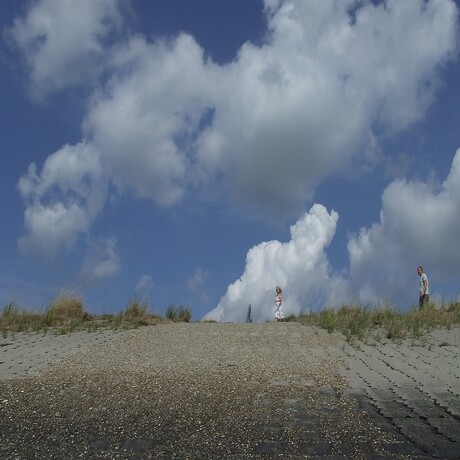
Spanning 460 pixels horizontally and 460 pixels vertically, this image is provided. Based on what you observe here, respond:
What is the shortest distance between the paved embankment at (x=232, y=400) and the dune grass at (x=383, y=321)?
37.2 inches

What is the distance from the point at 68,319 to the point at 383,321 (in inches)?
326

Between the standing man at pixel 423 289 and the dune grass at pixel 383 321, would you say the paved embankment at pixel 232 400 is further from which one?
the standing man at pixel 423 289

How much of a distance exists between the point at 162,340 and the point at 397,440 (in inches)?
277

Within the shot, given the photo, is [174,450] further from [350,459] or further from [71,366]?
[71,366]

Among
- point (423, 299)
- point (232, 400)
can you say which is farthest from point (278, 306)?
point (232, 400)

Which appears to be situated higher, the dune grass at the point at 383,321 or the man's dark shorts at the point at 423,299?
the man's dark shorts at the point at 423,299

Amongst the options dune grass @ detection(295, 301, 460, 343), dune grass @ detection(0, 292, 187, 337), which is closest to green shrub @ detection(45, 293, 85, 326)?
dune grass @ detection(0, 292, 187, 337)

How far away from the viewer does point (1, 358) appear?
1086cm

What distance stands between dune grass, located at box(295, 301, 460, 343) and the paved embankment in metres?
0.94

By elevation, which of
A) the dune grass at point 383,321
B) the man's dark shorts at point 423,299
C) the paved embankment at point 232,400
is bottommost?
the paved embankment at point 232,400

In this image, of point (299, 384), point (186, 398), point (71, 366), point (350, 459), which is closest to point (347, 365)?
point (299, 384)

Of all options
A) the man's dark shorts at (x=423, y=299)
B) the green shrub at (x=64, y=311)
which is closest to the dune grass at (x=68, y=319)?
the green shrub at (x=64, y=311)

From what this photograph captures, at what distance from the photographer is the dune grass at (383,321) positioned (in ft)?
41.1

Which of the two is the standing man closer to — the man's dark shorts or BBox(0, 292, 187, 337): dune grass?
the man's dark shorts
